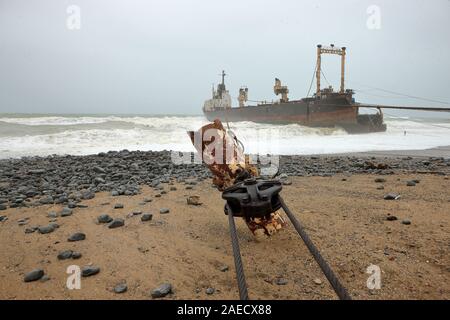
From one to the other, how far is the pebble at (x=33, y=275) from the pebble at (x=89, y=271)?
15.1 inches

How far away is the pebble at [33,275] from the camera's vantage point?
105 inches

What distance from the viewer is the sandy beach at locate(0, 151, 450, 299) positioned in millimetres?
2443

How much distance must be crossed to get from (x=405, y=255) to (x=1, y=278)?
3900 mm

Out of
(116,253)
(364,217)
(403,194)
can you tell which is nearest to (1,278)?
(116,253)

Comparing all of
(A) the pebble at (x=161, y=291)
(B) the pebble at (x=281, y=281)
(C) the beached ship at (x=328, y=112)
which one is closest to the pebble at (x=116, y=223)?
(A) the pebble at (x=161, y=291)

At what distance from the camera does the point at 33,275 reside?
268cm

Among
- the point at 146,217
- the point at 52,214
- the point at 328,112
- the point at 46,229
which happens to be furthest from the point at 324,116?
the point at 46,229

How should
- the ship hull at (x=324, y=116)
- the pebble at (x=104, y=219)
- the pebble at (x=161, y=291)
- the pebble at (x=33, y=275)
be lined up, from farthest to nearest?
the ship hull at (x=324, y=116), the pebble at (x=104, y=219), the pebble at (x=33, y=275), the pebble at (x=161, y=291)

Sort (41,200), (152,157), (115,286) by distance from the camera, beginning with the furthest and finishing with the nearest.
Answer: (152,157)
(41,200)
(115,286)

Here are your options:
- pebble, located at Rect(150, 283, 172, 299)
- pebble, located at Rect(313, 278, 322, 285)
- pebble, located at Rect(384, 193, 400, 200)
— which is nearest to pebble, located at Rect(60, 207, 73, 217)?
pebble, located at Rect(150, 283, 172, 299)

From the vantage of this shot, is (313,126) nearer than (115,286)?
No

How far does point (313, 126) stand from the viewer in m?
27.5

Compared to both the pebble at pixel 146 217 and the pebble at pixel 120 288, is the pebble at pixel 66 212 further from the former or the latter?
the pebble at pixel 120 288

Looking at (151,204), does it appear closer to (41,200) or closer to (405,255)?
(41,200)
